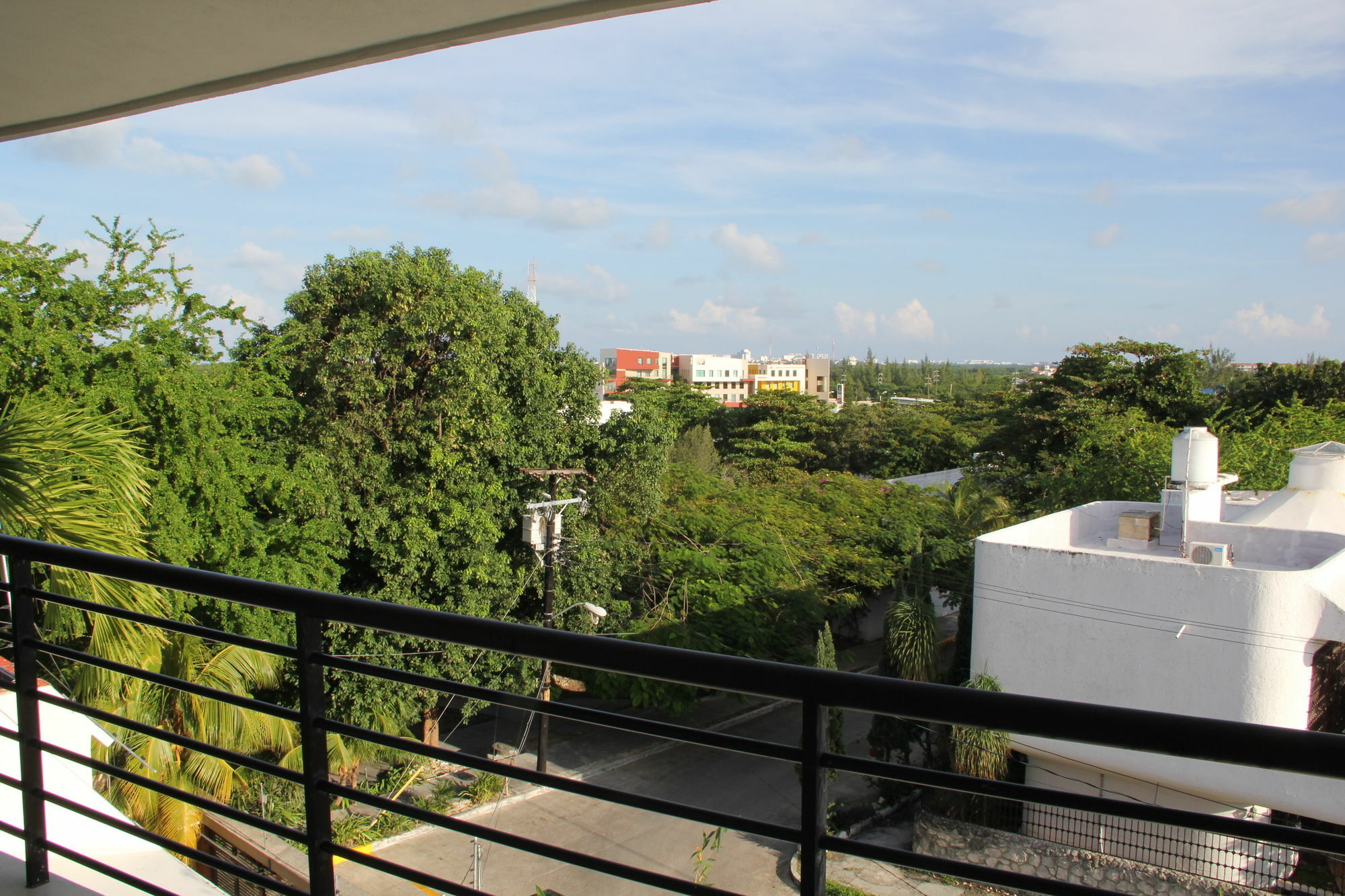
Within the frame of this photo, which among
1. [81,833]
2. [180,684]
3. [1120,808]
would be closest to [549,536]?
[81,833]

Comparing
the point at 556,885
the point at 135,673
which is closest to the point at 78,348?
the point at 556,885

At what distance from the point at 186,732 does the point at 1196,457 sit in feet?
35.8

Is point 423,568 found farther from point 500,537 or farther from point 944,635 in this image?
point 944,635

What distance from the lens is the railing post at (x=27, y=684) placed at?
147 cm

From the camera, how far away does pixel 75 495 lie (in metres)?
3.77

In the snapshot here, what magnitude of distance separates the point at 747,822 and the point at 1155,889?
32.3 feet

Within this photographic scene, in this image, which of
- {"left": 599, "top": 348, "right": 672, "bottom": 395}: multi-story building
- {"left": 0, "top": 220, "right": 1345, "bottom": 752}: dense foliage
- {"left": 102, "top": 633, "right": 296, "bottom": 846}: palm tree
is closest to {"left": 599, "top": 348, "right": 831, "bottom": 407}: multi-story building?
{"left": 599, "top": 348, "right": 672, "bottom": 395}: multi-story building

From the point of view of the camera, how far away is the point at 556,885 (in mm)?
9055

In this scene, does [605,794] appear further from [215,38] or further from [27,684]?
[215,38]

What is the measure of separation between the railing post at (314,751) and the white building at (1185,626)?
7.23 meters

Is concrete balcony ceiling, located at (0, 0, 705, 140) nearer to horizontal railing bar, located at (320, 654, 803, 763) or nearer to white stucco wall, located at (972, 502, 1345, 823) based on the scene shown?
horizontal railing bar, located at (320, 654, 803, 763)

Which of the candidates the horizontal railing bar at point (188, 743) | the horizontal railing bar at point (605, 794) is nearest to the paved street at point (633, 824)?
the horizontal railing bar at point (188, 743)

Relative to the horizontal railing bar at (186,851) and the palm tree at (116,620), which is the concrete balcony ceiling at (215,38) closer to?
the palm tree at (116,620)

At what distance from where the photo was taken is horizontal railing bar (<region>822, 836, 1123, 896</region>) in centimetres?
74
